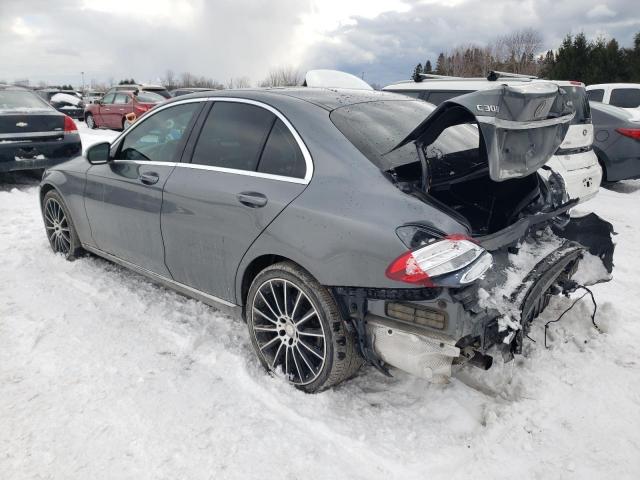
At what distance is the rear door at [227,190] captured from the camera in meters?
2.77

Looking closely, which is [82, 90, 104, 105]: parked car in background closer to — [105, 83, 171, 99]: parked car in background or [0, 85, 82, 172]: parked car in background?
[105, 83, 171, 99]: parked car in background

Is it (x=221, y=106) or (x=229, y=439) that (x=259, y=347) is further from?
(x=221, y=106)

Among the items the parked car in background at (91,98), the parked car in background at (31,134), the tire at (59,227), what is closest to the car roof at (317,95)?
the tire at (59,227)

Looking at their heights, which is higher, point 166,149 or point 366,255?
point 166,149

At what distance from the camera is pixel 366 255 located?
2.33 m

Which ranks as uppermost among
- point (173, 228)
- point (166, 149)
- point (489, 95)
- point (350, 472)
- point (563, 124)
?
point (489, 95)

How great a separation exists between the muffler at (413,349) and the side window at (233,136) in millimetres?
1243

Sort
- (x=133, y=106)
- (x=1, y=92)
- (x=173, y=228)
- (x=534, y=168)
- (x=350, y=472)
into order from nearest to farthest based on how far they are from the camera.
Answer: (x=350, y=472)
(x=534, y=168)
(x=173, y=228)
(x=1, y=92)
(x=133, y=106)

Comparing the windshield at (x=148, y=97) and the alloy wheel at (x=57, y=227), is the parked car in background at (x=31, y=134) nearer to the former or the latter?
the alloy wheel at (x=57, y=227)

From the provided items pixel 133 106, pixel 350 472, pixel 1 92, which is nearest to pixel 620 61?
pixel 133 106

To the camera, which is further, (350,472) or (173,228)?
(173,228)

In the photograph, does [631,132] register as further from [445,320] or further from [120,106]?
[120,106]

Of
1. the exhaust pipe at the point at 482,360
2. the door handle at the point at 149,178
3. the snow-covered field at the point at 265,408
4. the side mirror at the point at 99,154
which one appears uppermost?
the side mirror at the point at 99,154

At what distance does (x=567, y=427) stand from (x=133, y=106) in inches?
663
